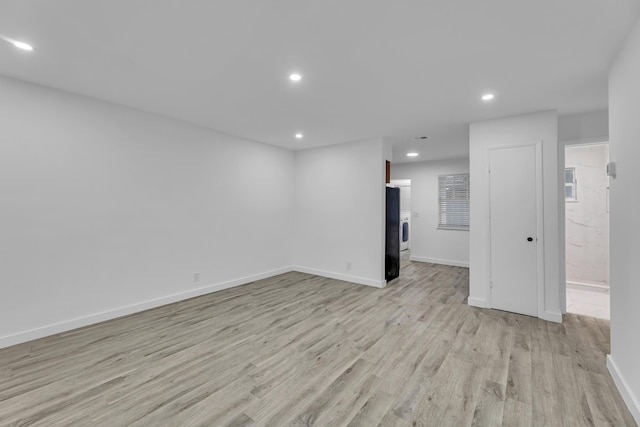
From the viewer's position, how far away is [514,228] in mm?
3623

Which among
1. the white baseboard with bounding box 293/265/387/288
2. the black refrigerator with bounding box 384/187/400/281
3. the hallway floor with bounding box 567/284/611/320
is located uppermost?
the black refrigerator with bounding box 384/187/400/281

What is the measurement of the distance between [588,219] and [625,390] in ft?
14.6

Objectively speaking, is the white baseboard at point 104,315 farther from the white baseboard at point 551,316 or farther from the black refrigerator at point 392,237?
the white baseboard at point 551,316

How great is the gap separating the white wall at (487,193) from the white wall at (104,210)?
12.2 ft

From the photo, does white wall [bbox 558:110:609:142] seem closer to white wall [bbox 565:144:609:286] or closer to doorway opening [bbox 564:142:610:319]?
doorway opening [bbox 564:142:610:319]

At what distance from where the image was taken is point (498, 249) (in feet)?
12.2

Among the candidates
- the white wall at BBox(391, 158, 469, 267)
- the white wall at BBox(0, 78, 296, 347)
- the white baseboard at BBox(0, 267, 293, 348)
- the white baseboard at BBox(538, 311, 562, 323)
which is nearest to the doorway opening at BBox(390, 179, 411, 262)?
the white wall at BBox(391, 158, 469, 267)

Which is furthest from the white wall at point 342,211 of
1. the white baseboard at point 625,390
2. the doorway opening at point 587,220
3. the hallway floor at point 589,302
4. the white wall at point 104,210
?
the doorway opening at point 587,220

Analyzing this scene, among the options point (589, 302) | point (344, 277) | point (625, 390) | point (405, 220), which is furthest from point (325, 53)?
point (405, 220)

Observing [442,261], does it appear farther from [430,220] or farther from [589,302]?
[589,302]

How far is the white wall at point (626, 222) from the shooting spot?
184 cm

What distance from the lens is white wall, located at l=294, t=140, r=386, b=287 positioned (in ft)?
16.1

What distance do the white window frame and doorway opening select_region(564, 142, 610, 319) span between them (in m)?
1.87

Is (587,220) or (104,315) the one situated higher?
(587,220)
